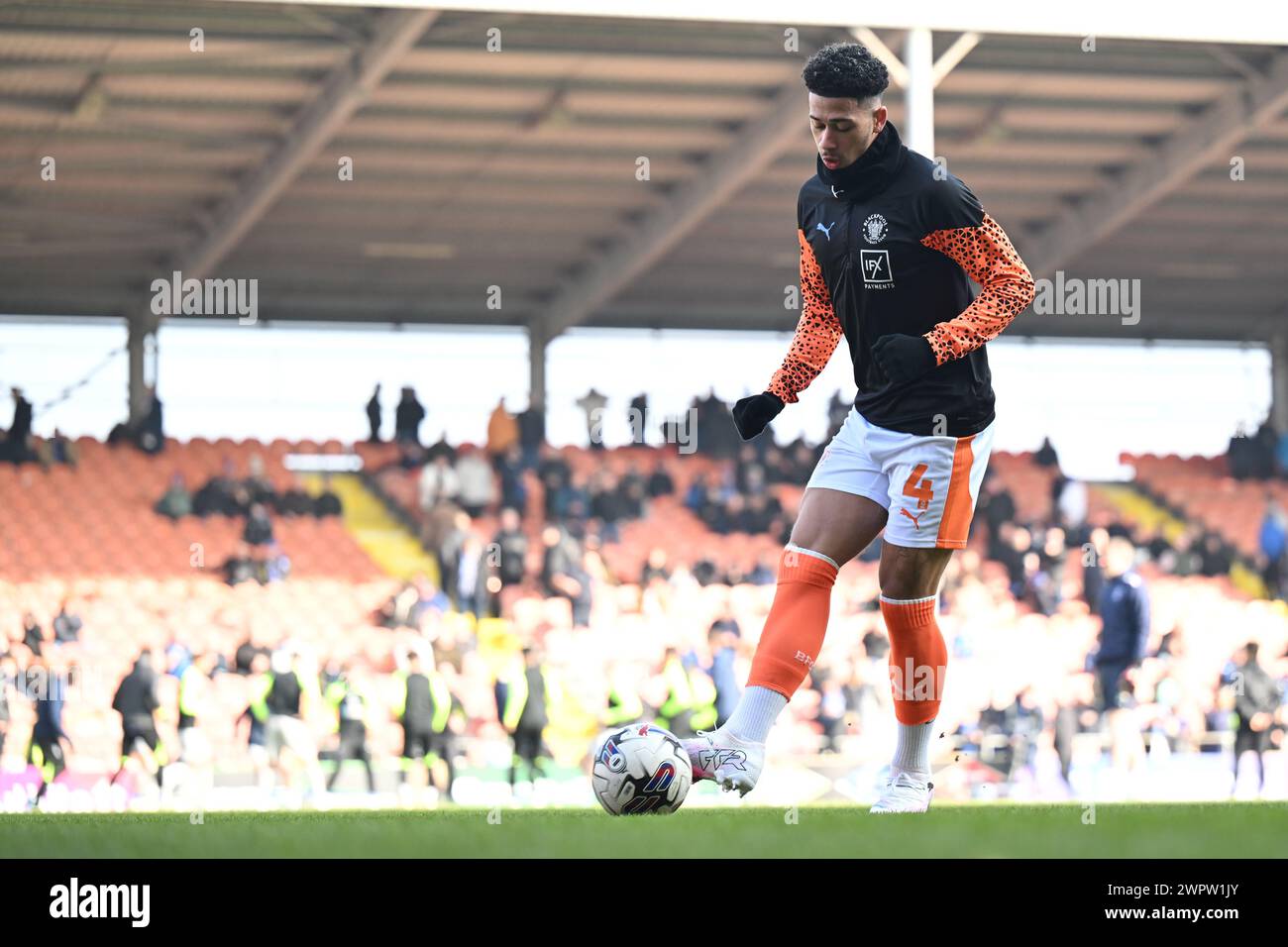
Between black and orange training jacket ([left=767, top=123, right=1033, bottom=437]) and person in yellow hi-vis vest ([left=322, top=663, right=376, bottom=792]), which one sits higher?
black and orange training jacket ([left=767, top=123, right=1033, bottom=437])

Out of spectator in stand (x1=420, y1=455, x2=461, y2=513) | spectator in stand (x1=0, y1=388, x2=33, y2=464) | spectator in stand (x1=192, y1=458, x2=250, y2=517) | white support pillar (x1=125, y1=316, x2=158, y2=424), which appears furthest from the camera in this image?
white support pillar (x1=125, y1=316, x2=158, y2=424)

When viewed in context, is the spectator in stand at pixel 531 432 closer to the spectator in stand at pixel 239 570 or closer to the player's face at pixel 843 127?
the spectator in stand at pixel 239 570

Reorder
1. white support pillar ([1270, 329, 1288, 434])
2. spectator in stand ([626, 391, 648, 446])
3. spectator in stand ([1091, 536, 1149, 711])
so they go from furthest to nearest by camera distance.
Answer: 1. white support pillar ([1270, 329, 1288, 434])
2. spectator in stand ([626, 391, 648, 446])
3. spectator in stand ([1091, 536, 1149, 711])

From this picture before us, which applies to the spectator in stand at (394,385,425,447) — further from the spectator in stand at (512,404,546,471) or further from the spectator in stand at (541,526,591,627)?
the spectator in stand at (541,526,591,627)

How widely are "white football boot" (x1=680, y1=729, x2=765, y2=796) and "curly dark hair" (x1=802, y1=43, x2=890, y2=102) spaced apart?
1.78 metres

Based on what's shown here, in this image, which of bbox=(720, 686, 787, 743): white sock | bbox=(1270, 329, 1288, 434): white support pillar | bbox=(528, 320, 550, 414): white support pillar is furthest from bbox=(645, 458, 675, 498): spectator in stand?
bbox=(720, 686, 787, 743): white sock

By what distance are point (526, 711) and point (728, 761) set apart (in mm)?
11185

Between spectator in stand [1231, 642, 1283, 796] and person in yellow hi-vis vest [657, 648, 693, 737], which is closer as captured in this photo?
person in yellow hi-vis vest [657, 648, 693, 737]

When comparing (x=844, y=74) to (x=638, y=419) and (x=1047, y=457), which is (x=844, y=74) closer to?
(x=638, y=419)

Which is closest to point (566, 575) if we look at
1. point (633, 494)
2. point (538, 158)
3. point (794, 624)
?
point (633, 494)

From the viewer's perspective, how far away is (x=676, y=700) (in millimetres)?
16328

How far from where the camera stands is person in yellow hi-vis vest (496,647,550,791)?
16.0 meters
